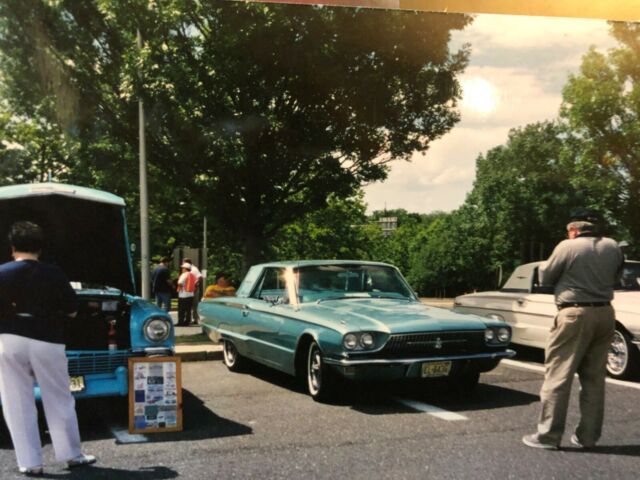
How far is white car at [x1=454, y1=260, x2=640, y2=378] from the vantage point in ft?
14.3

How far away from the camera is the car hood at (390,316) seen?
4617 mm

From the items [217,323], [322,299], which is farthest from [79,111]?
[217,323]

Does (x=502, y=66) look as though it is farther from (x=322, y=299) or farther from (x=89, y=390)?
(x=89, y=390)

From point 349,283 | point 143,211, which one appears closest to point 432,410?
point 349,283

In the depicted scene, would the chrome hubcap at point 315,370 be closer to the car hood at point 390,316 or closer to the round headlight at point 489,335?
the car hood at point 390,316

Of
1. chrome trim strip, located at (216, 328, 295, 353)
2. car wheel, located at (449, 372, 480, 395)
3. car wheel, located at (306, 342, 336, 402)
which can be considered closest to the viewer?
car wheel, located at (306, 342, 336, 402)

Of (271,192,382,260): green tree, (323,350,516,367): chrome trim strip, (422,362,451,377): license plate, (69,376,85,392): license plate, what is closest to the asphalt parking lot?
(69,376,85,392): license plate

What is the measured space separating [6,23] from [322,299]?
10.3ft

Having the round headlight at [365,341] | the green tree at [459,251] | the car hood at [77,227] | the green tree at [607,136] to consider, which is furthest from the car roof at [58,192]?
the green tree at [607,136]

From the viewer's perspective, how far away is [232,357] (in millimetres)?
6621

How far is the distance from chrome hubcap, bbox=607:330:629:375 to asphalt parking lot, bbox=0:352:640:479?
1.00ft

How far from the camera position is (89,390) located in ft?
13.1

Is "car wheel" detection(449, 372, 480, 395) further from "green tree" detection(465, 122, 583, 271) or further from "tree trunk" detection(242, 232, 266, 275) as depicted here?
"tree trunk" detection(242, 232, 266, 275)

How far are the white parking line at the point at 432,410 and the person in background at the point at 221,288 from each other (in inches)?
74.7
